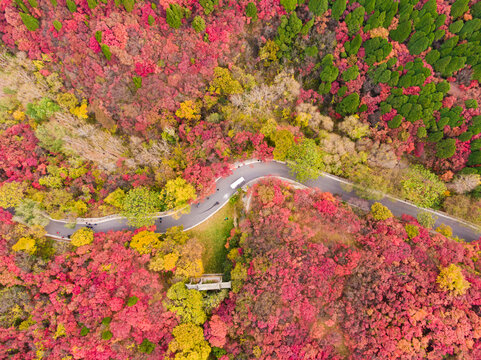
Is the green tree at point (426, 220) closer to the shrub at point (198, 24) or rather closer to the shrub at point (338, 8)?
the shrub at point (338, 8)

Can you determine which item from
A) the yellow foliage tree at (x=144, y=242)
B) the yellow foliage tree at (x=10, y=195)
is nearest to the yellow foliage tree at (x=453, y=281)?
the yellow foliage tree at (x=144, y=242)

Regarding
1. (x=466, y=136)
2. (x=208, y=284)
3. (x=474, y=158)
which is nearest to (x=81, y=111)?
(x=208, y=284)

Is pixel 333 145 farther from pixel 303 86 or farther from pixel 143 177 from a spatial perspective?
pixel 143 177

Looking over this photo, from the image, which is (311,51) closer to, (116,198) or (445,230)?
(445,230)

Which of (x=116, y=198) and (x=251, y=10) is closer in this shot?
(x=116, y=198)

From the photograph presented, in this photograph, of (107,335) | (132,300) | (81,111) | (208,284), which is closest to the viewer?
(107,335)

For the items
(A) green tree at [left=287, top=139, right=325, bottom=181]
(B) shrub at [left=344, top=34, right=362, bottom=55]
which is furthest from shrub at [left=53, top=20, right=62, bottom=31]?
(B) shrub at [left=344, top=34, right=362, bottom=55]
